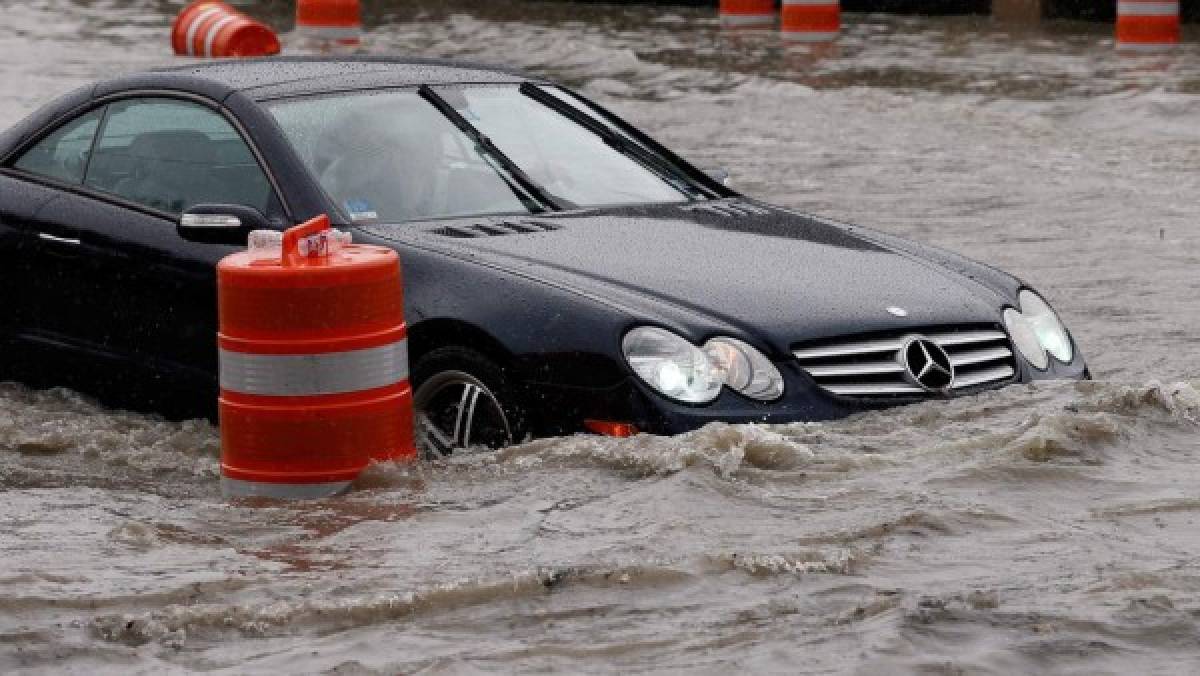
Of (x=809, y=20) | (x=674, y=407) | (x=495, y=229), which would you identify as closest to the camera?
(x=674, y=407)

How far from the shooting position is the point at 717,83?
22844 millimetres

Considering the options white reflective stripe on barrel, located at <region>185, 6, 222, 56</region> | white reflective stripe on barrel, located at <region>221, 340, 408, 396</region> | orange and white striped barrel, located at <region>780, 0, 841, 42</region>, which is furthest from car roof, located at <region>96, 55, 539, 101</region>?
orange and white striped barrel, located at <region>780, 0, 841, 42</region>

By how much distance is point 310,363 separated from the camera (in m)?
7.35

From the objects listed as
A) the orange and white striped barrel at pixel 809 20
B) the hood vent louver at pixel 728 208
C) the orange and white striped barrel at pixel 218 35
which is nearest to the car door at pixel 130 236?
the hood vent louver at pixel 728 208

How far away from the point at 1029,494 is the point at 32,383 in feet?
12.0

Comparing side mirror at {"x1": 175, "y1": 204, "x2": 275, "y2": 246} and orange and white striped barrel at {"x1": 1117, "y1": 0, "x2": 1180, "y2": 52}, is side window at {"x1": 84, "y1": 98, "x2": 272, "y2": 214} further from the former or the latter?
orange and white striped barrel at {"x1": 1117, "y1": 0, "x2": 1180, "y2": 52}

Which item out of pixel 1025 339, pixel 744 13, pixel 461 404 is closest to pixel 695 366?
pixel 461 404

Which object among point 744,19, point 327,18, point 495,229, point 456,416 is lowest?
point 744,19

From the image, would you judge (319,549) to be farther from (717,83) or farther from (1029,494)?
(717,83)

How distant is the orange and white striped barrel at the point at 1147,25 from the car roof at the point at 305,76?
49.6 ft

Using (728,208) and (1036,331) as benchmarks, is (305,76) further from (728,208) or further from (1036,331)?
(1036,331)

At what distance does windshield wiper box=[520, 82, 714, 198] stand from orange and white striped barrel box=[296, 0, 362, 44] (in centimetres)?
1670

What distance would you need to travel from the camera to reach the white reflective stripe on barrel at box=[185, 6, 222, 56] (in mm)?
25828

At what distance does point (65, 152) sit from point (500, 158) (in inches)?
62.2
